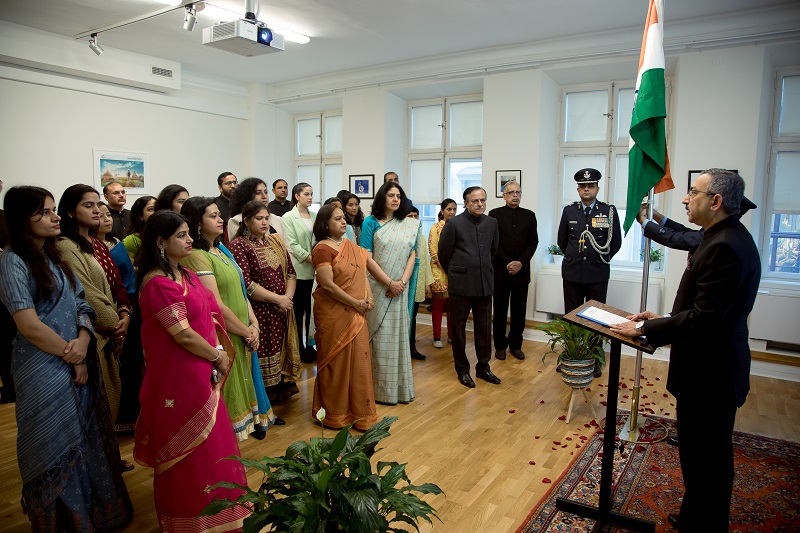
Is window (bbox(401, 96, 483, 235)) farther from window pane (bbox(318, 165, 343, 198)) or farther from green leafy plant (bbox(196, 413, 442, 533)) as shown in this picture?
green leafy plant (bbox(196, 413, 442, 533))

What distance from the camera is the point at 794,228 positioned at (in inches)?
213

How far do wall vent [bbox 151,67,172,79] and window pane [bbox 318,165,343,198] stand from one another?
8.47ft

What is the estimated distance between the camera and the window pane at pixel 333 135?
8.42 meters

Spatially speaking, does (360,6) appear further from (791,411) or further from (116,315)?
(791,411)

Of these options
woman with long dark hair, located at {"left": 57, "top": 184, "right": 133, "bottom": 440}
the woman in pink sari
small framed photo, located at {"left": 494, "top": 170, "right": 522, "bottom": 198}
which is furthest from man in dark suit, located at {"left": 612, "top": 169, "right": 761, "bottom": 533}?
Result: small framed photo, located at {"left": 494, "top": 170, "right": 522, "bottom": 198}

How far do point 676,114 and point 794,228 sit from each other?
5.42ft

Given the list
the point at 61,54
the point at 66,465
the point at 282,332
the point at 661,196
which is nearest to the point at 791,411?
the point at 661,196

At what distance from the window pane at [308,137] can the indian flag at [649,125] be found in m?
6.22

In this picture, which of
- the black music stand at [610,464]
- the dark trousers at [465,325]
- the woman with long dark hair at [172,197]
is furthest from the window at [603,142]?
the woman with long dark hair at [172,197]

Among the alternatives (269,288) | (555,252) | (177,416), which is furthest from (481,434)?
(555,252)

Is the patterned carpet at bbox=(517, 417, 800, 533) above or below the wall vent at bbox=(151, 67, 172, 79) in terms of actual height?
below

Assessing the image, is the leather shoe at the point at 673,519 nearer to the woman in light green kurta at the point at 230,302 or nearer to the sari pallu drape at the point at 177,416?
the sari pallu drape at the point at 177,416

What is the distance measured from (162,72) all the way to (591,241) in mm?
5415

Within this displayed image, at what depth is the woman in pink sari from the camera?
2.16 meters
